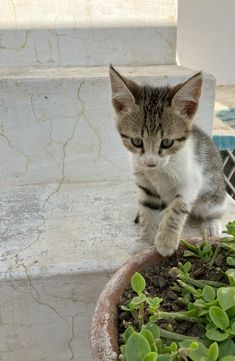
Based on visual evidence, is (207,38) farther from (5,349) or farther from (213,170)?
(5,349)

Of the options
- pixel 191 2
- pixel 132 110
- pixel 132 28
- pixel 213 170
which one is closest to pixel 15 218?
pixel 132 110

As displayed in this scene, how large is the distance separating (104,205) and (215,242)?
54 centimetres

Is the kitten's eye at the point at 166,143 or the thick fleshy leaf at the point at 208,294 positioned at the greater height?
the kitten's eye at the point at 166,143

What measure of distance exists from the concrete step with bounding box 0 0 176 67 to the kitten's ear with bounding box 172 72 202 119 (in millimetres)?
619

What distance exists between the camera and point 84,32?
4.93ft

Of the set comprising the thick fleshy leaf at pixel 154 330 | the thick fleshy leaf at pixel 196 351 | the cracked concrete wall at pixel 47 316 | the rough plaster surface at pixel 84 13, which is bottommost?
the cracked concrete wall at pixel 47 316

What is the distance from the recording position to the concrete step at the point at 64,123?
4.47 ft

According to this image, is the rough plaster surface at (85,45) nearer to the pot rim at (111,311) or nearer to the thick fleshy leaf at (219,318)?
the pot rim at (111,311)

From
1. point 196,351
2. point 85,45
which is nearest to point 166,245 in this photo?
point 196,351

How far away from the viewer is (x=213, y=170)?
1197mm

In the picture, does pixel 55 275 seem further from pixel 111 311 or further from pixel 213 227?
pixel 213 227

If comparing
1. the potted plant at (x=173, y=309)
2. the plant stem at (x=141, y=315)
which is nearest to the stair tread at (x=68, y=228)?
the potted plant at (x=173, y=309)

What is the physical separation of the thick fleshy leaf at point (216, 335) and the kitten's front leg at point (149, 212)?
506 mm

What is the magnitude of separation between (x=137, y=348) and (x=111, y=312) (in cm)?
15
